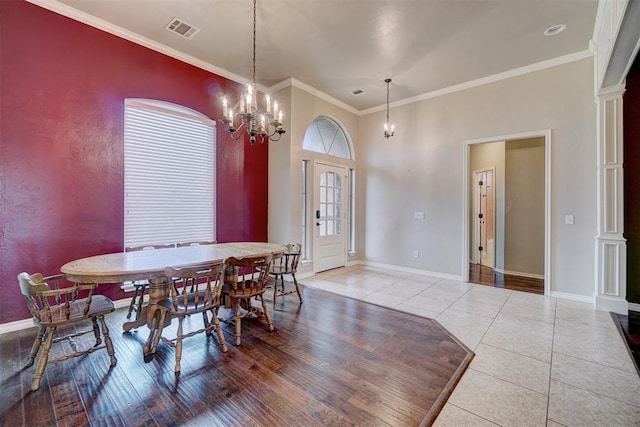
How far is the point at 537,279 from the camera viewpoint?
4.82m

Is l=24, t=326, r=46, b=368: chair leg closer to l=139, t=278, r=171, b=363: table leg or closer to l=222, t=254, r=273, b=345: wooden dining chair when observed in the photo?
l=139, t=278, r=171, b=363: table leg

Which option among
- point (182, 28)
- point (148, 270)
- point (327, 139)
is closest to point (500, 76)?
point (327, 139)

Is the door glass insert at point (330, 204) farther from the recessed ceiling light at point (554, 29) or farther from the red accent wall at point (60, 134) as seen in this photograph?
the recessed ceiling light at point (554, 29)

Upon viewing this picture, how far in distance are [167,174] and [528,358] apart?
447 centimetres

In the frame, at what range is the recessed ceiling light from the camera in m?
3.13

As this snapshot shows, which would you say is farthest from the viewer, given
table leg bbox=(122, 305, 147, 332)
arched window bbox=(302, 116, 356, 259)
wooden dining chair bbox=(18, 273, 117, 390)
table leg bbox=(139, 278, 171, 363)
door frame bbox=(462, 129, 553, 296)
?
arched window bbox=(302, 116, 356, 259)

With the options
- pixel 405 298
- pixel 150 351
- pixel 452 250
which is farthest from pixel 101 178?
pixel 452 250

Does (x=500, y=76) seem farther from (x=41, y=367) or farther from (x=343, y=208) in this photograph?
(x=41, y=367)

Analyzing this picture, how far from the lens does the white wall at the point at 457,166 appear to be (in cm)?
365

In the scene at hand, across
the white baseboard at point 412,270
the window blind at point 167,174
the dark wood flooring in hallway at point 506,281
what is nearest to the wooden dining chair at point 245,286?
the window blind at point 167,174

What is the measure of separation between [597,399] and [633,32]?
2770mm

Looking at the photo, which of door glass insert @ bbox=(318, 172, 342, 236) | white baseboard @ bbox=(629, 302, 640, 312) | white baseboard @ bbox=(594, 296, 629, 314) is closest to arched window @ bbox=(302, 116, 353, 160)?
door glass insert @ bbox=(318, 172, 342, 236)

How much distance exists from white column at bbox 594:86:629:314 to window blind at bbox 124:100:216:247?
515cm

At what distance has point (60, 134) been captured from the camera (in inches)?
114
